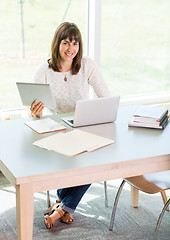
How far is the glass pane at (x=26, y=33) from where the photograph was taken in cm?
375

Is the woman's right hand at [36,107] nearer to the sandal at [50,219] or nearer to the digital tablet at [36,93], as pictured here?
the digital tablet at [36,93]

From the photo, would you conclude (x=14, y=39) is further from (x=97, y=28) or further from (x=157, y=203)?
(x=157, y=203)

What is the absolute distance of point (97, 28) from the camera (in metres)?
3.99

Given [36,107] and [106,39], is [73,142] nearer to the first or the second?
[36,107]

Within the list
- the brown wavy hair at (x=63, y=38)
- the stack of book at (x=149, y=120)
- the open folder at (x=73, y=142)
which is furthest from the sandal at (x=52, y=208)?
the brown wavy hair at (x=63, y=38)

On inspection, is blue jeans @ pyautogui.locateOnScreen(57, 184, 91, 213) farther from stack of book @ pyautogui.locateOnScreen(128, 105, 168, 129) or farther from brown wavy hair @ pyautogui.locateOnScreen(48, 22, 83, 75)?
brown wavy hair @ pyautogui.locateOnScreen(48, 22, 83, 75)

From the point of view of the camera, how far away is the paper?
8.20 feet

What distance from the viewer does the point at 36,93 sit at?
261 cm

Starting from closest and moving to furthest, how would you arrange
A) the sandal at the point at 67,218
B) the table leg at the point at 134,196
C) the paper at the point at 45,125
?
the paper at the point at 45,125, the sandal at the point at 67,218, the table leg at the point at 134,196

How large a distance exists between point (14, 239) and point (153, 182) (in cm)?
91

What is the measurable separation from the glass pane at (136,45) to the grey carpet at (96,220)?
5.08 feet

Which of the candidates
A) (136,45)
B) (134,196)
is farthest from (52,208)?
(136,45)

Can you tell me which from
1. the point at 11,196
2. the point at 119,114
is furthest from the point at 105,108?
the point at 11,196

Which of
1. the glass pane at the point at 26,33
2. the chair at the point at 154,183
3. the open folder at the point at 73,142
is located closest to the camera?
the open folder at the point at 73,142
